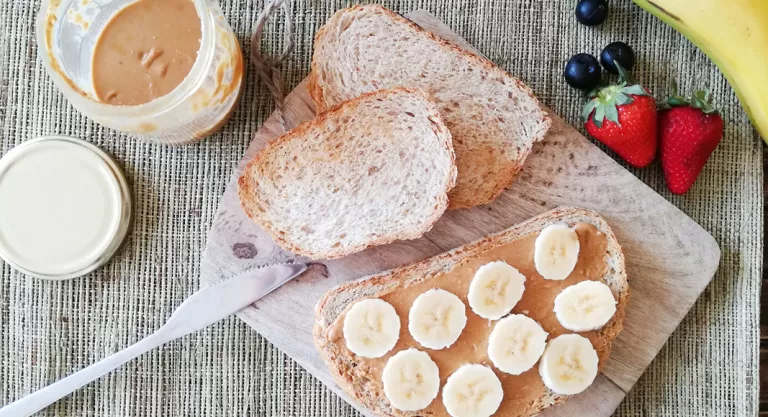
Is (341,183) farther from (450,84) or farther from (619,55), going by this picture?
(619,55)

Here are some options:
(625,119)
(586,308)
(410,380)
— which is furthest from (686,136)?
(410,380)

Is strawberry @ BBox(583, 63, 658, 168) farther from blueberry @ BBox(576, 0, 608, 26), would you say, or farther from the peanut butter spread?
the peanut butter spread

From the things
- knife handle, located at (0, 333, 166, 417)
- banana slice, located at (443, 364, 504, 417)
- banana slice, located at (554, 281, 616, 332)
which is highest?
banana slice, located at (554, 281, 616, 332)

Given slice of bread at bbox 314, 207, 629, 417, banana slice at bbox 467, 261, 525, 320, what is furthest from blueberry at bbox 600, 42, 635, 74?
banana slice at bbox 467, 261, 525, 320

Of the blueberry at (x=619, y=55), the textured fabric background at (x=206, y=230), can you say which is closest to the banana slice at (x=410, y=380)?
the textured fabric background at (x=206, y=230)

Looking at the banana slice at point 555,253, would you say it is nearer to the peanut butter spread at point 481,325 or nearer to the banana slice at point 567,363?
the peanut butter spread at point 481,325

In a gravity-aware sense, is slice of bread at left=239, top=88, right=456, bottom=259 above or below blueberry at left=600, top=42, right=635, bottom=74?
below
